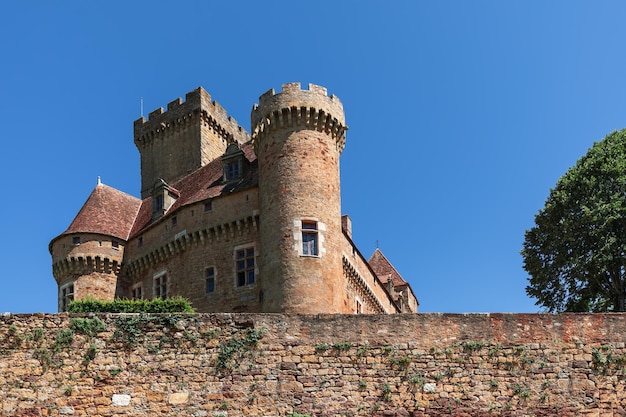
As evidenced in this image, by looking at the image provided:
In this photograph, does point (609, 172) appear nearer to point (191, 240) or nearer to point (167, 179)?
point (191, 240)

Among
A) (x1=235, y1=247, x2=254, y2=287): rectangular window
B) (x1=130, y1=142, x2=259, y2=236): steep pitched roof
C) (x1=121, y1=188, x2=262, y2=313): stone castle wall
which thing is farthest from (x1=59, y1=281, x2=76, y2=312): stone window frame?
(x1=235, y1=247, x2=254, y2=287): rectangular window

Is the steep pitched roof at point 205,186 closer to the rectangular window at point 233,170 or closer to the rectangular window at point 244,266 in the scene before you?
the rectangular window at point 233,170

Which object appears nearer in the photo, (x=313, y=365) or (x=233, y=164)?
(x=313, y=365)

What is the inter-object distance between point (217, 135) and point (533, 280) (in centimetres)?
1894

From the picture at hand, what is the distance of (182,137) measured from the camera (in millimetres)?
48844

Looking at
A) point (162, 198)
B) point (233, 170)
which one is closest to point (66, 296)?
point (162, 198)

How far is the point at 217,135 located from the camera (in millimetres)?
49281

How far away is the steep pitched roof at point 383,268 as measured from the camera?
57.3m

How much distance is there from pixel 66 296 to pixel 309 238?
42.2ft

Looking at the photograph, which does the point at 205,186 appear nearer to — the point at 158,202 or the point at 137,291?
the point at 158,202

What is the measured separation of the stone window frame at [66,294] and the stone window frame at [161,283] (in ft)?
12.4

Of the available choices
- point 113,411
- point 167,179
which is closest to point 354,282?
point 167,179

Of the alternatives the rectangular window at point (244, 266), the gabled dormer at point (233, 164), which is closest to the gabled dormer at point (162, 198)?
the gabled dormer at point (233, 164)

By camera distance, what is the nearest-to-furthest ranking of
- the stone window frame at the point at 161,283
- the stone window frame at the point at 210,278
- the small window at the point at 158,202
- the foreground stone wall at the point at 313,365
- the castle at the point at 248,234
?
the foreground stone wall at the point at 313,365 < the castle at the point at 248,234 < the stone window frame at the point at 210,278 < the stone window frame at the point at 161,283 < the small window at the point at 158,202
